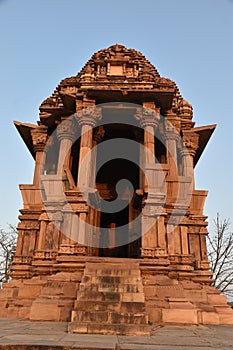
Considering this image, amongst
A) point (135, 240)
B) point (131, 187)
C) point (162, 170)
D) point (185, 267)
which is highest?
point (131, 187)

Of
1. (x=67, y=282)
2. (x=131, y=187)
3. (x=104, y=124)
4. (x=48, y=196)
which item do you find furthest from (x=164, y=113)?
(x=67, y=282)

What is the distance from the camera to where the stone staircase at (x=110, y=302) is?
6.66 m

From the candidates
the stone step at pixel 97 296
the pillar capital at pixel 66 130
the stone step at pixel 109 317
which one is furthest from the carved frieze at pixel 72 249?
the pillar capital at pixel 66 130

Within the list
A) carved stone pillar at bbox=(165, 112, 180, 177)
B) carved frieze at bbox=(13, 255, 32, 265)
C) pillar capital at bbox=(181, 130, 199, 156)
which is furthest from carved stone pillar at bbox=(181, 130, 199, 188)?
carved frieze at bbox=(13, 255, 32, 265)

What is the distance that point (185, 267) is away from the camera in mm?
11344

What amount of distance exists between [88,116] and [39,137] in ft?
12.1

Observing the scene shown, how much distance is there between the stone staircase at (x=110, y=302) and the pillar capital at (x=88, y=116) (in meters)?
6.37

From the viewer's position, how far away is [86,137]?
43.5ft

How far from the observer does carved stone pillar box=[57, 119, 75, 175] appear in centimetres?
1425

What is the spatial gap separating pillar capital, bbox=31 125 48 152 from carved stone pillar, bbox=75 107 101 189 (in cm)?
302

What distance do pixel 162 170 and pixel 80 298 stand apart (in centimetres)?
616

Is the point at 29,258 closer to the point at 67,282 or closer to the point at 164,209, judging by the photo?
the point at 67,282

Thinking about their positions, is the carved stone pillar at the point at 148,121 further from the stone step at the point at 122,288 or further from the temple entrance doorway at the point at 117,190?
the stone step at the point at 122,288

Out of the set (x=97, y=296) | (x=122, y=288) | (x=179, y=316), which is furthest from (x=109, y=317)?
(x=179, y=316)
